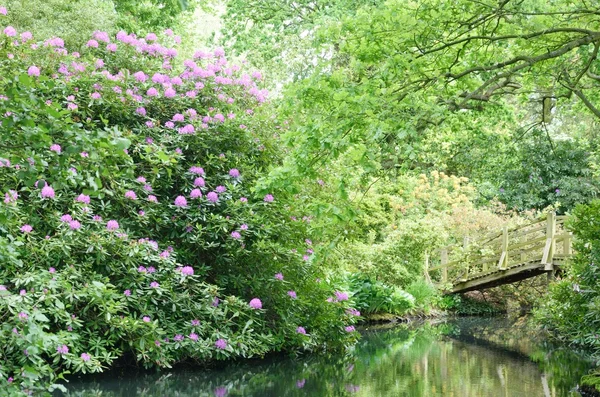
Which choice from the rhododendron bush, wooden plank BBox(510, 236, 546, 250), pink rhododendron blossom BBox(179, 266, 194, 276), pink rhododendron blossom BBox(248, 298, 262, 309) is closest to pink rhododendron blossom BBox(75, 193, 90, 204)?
the rhododendron bush

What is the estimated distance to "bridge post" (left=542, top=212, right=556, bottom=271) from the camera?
17109mm

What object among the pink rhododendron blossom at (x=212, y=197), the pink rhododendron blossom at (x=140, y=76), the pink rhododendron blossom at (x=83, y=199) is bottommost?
the pink rhododendron blossom at (x=83, y=199)

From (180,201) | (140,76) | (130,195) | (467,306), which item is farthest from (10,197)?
(467,306)

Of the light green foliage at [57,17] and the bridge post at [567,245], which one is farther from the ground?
the light green foliage at [57,17]

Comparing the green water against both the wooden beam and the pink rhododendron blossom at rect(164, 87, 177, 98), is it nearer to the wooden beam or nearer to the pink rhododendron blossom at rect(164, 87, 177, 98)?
the pink rhododendron blossom at rect(164, 87, 177, 98)

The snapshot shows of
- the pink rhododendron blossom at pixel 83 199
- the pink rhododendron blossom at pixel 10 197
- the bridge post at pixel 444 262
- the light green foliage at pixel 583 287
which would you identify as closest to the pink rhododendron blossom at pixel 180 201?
the pink rhododendron blossom at pixel 83 199

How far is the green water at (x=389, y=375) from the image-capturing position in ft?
26.1

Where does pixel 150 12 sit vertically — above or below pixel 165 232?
above

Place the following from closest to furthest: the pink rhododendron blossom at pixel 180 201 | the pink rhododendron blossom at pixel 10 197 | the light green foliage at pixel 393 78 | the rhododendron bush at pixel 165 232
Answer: the pink rhododendron blossom at pixel 10 197 → the light green foliage at pixel 393 78 → the rhododendron bush at pixel 165 232 → the pink rhododendron blossom at pixel 180 201

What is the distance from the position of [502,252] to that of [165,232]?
10791 millimetres

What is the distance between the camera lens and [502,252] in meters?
18.1

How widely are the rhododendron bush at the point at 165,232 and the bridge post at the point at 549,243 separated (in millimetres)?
7607

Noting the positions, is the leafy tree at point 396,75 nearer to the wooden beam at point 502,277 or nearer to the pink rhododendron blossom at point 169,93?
the pink rhododendron blossom at point 169,93

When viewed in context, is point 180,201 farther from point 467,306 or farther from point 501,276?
Answer: point 467,306
